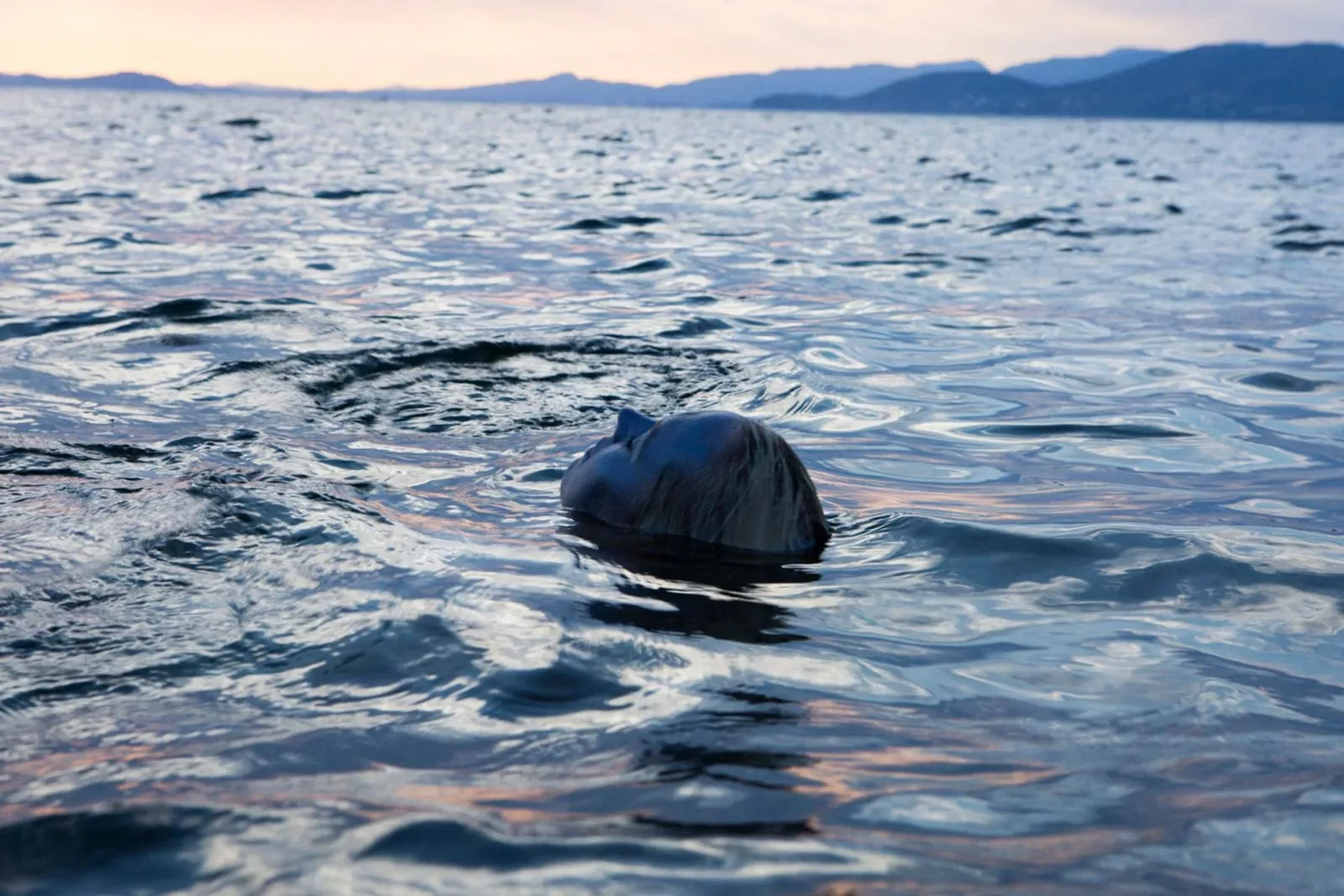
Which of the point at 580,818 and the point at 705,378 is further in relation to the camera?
the point at 705,378

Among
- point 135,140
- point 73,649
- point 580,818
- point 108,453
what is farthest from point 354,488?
point 135,140

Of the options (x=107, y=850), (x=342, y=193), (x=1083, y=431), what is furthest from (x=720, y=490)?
(x=342, y=193)

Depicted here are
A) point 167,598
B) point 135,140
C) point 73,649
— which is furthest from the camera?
point 135,140

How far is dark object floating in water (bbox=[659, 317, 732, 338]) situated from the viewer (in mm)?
9664

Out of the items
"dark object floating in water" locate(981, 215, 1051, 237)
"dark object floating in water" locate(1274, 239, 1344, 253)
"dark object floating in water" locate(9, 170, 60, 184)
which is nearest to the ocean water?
"dark object floating in water" locate(1274, 239, 1344, 253)

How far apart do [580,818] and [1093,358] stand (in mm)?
7251

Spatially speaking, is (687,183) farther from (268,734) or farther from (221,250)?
(268,734)

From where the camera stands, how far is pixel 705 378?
8.03m

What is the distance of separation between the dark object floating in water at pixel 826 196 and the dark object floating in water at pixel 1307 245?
27.1 feet

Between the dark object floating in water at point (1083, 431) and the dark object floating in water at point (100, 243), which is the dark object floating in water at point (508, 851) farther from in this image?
the dark object floating in water at point (100, 243)

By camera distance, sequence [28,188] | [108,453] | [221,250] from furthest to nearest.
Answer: [28,188] < [221,250] < [108,453]

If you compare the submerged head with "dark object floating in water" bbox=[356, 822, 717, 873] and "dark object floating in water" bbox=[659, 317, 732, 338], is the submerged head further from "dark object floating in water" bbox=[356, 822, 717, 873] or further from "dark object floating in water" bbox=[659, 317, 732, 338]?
"dark object floating in water" bbox=[659, 317, 732, 338]

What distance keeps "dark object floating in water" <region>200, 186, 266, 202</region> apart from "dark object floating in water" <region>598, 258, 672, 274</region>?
8.99 metres

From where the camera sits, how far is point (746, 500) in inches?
186
